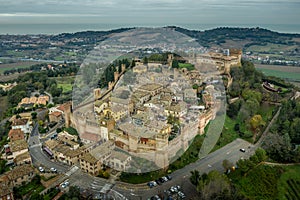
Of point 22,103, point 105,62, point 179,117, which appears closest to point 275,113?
point 179,117

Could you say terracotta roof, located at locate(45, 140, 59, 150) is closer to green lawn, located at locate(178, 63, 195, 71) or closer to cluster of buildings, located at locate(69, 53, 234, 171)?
cluster of buildings, located at locate(69, 53, 234, 171)

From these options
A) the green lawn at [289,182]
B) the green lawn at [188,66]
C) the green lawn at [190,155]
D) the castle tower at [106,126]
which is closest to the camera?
the green lawn at [289,182]

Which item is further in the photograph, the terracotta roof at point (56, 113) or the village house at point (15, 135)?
the terracotta roof at point (56, 113)

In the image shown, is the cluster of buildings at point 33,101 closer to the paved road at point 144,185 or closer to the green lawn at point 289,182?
the paved road at point 144,185

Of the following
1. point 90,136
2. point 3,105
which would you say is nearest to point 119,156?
point 90,136

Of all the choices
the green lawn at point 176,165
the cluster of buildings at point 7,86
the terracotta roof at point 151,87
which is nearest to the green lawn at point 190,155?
the green lawn at point 176,165

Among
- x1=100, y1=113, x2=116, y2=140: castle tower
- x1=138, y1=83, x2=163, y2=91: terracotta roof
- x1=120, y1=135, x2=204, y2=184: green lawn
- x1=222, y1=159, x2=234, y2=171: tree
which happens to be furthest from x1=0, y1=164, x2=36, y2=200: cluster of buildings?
x1=222, y1=159, x2=234, y2=171: tree

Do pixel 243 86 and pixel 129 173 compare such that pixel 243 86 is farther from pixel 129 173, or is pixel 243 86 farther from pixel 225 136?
pixel 129 173

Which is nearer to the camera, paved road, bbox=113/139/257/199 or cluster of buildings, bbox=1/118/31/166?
paved road, bbox=113/139/257/199

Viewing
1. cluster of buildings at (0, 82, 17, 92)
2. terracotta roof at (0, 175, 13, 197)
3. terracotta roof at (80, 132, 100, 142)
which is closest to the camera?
terracotta roof at (0, 175, 13, 197)
